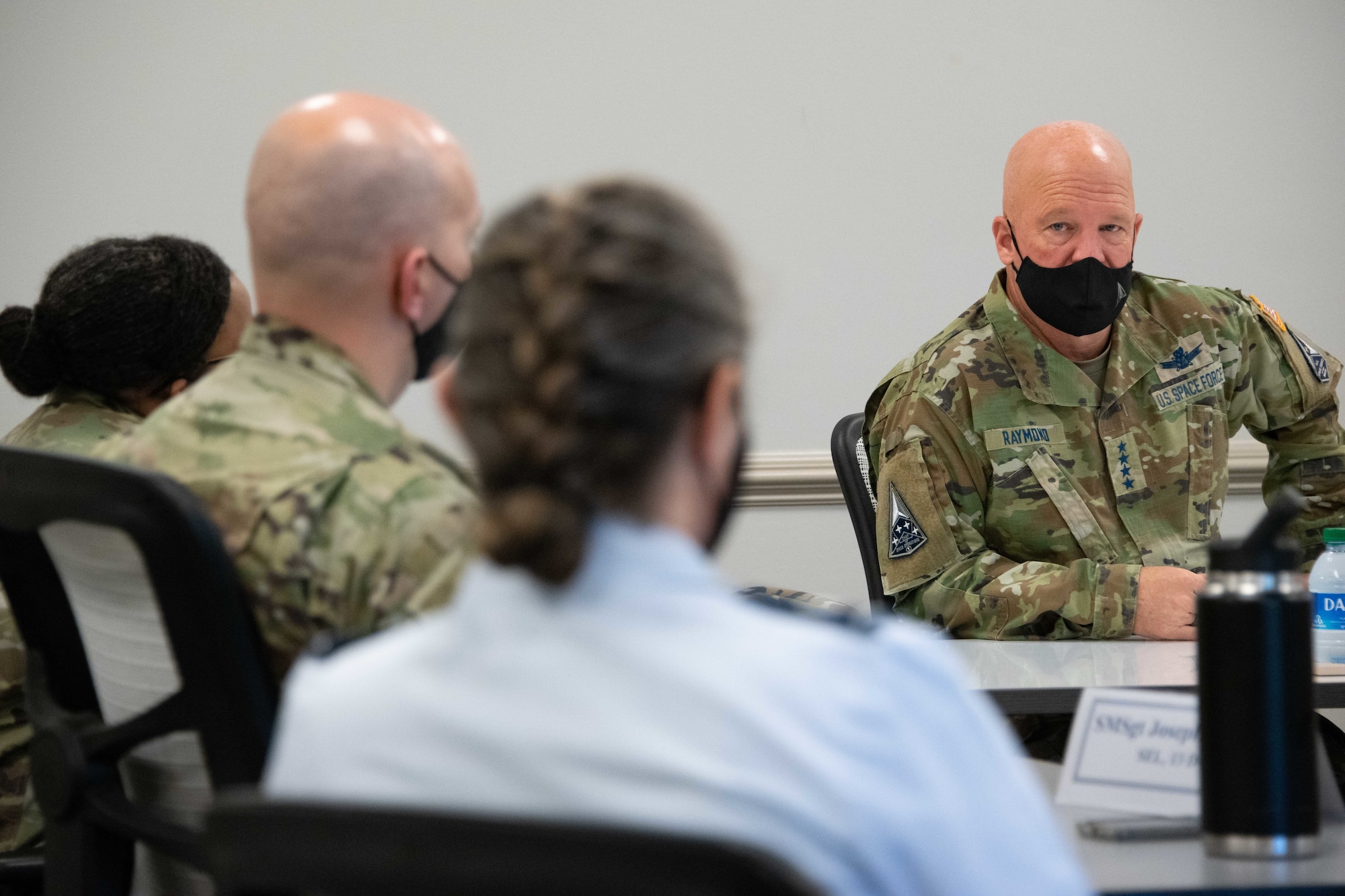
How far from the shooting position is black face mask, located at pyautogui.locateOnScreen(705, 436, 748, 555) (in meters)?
0.65

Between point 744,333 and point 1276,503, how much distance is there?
36cm

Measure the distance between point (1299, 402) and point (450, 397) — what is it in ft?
6.19

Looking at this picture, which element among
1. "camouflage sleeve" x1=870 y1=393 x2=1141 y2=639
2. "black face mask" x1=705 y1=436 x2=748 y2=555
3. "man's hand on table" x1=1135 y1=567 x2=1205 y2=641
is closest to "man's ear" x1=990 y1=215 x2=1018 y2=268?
"camouflage sleeve" x1=870 y1=393 x2=1141 y2=639

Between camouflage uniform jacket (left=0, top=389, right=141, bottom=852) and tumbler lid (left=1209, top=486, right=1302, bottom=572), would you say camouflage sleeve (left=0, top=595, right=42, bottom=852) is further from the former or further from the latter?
tumbler lid (left=1209, top=486, right=1302, bottom=572)

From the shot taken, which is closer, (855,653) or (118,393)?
(855,653)

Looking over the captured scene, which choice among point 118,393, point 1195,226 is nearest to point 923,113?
point 1195,226

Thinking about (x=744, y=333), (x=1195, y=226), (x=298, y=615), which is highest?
(x=744, y=333)

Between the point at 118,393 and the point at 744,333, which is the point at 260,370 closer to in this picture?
the point at 744,333

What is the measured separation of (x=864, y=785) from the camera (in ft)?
1.64

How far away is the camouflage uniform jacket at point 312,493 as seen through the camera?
88 cm

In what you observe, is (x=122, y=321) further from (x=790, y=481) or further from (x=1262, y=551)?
(x=790, y=481)

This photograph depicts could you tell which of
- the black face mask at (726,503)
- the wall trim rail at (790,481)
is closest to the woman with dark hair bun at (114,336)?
the black face mask at (726,503)

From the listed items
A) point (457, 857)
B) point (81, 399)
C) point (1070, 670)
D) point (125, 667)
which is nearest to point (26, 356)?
point (81, 399)

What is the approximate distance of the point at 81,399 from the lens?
170cm
